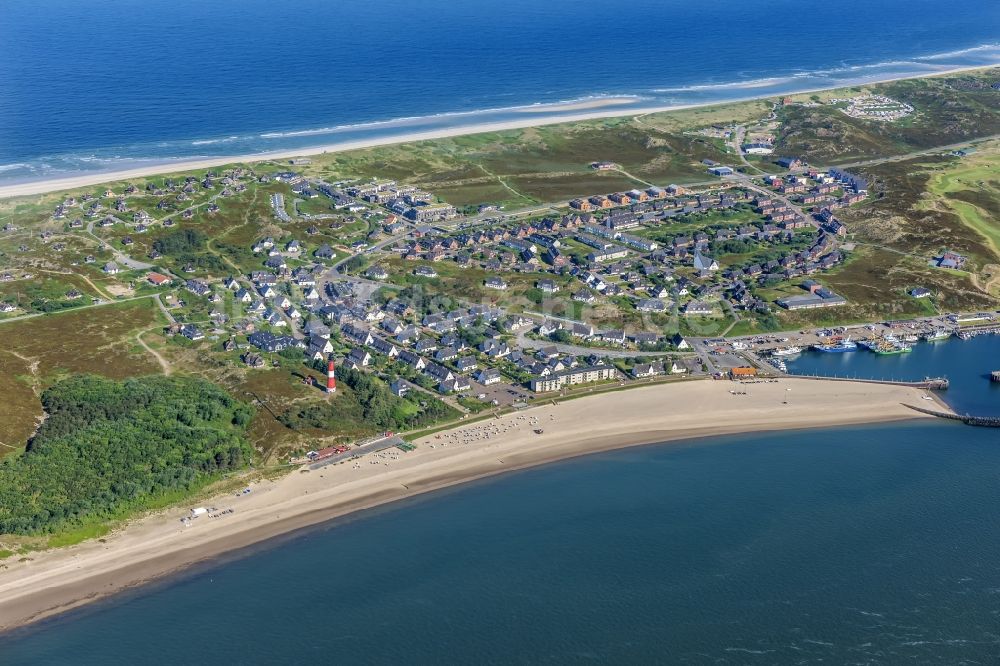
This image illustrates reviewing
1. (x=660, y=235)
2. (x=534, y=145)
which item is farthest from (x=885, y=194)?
(x=534, y=145)

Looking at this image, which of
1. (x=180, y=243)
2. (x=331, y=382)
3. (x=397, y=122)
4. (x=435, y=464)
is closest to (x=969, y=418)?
(x=435, y=464)

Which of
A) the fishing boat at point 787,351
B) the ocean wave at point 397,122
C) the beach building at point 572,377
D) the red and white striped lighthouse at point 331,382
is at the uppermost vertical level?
the ocean wave at point 397,122

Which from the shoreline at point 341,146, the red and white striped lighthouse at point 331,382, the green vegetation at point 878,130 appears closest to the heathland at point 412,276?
the green vegetation at point 878,130

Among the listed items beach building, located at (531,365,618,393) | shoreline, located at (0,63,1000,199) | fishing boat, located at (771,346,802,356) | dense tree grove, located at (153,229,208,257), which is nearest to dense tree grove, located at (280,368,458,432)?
beach building, located at (531,365,618,393)

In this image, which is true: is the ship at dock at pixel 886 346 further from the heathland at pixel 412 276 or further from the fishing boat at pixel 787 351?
the fishing boat at pixel 787 351

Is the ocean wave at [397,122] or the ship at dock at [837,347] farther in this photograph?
the ocean wave at [397,122]

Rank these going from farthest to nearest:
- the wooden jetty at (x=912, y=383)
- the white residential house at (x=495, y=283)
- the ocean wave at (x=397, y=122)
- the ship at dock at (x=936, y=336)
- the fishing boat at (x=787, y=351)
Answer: the ocean wave at (x=397, y=122), the white residential house at (x=495, y=283), the ship at dock at (x=936, y=336), the fishing boat at (x=787, y=351), the wooden jetty at (x=912, y=383)

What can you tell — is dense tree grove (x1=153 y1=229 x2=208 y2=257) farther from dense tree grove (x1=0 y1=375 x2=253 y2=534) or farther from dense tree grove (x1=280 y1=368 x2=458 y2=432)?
dense tree grove (x1=280 y1=368 x2=458 y2=432)

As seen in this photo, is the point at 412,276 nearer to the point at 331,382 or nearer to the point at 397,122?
the point at 331,382
